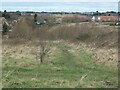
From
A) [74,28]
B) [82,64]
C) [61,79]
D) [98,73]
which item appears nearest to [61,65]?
[82,64]

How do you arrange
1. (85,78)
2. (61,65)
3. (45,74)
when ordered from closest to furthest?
(85,78) < (45,74) < (61,65)

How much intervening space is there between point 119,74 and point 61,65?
3.52m

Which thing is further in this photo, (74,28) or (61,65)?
(74,28)

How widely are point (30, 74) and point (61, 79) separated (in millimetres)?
1885

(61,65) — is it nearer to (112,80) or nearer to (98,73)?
(98,73)

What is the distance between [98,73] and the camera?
49.9ft

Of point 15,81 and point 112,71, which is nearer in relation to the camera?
point 15,81

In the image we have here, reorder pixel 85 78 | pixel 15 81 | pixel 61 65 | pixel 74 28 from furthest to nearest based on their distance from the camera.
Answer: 1. pixel 74 28
2. pixel 61 65
3. pixel 85 78
4. pixel 15 81

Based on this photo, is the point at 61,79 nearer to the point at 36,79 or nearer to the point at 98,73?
the point at 36,79

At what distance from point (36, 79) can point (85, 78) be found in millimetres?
2045

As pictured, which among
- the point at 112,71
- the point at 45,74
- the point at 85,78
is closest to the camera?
the point at 85,78

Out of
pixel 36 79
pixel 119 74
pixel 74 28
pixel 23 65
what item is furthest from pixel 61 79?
pixel 74 28

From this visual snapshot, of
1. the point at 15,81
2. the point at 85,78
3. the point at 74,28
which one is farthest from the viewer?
the point at 74,28

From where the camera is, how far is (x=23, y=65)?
17.5m
